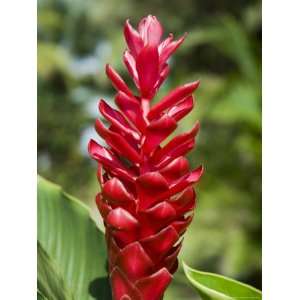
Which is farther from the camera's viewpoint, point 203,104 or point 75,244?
point 203,104

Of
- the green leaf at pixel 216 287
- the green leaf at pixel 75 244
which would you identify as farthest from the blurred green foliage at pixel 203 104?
the green leaf at pixel 216 287

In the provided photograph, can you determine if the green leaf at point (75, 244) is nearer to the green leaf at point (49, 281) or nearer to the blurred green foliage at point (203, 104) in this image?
the green leaf at point (49, 281)

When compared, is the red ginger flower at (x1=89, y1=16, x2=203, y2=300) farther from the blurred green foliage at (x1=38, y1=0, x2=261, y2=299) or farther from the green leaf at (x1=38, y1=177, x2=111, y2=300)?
the blurred green foliage at (x1=38, y1=0, x2=261, y2=299)

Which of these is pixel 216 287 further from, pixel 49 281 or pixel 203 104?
pixel 203 104

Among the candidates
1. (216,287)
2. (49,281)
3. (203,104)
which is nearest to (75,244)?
(49,281)

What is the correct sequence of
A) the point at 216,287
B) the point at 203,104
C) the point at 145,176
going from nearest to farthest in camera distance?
1. the point at 145,176
2. the point at 216,287
3. the point at 203,104

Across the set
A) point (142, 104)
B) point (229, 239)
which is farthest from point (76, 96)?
point (142, 104)

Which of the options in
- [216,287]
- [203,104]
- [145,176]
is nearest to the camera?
[145,176]
